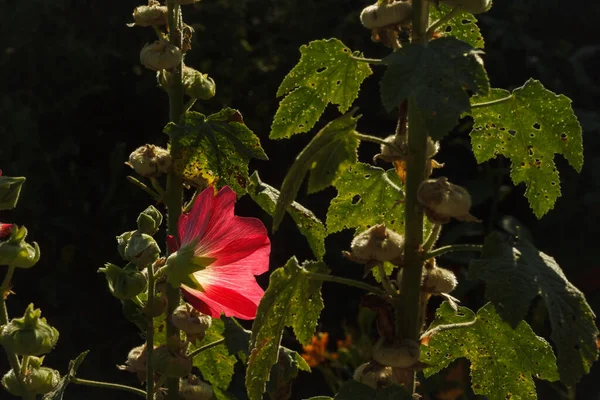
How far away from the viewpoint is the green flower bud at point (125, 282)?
0.98 meters

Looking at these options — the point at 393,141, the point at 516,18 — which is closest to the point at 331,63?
the point at 393,141

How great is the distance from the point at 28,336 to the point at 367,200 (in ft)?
1.24

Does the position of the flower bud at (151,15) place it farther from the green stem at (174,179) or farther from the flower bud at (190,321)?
the flower bud at (190,321)

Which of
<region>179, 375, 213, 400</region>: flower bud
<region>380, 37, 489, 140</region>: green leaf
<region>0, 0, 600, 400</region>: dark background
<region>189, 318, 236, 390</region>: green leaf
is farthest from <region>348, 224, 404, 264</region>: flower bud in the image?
<region>0, 0, 600, 400</region>: dark background

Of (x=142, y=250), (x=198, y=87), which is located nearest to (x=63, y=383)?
(x=142, y=250)

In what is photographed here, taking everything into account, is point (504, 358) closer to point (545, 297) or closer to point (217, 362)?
point (545, 297)

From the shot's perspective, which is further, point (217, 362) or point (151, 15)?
point (217, 362)

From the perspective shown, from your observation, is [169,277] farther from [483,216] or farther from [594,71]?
[594,71]

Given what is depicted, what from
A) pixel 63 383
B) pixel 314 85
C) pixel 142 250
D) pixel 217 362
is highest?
pixel 314 85

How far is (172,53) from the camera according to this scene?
41.9 inches

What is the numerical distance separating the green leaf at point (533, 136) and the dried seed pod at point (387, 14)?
149mm

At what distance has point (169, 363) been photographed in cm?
106

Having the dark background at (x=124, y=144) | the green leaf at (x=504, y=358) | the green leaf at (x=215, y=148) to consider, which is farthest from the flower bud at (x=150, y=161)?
the dark background at (x=124, y=144)

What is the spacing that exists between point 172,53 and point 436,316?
410mm
